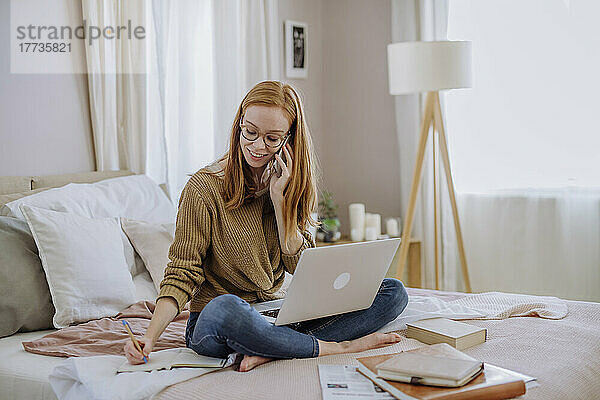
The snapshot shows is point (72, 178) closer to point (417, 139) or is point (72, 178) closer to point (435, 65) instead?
point (435, 65)

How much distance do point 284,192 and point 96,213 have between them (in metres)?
0.88

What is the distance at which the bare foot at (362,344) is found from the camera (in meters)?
2.03

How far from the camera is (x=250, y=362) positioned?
1.90 m

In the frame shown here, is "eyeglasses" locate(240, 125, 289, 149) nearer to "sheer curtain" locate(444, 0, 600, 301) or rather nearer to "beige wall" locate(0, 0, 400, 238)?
"sheer curtain" locate(444, 0, 600, 301)

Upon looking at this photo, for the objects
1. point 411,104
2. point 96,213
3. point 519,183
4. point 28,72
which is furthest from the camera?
point 411,104

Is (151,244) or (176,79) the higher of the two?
(176,79)

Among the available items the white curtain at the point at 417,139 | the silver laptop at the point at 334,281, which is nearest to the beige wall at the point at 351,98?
the white curtain at the point at 417,139

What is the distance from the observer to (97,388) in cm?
178

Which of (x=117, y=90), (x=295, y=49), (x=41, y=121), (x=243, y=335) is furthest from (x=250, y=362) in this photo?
(x=295, y=49)

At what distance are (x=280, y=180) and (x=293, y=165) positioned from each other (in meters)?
0.07

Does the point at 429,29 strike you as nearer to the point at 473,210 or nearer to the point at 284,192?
the point at 473,210

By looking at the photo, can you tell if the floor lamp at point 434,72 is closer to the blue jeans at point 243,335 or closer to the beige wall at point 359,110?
the beige wall at point 359,110

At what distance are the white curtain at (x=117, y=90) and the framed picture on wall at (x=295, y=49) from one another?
1200 mm

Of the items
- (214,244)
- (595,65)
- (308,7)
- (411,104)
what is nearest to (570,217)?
(595,65)
